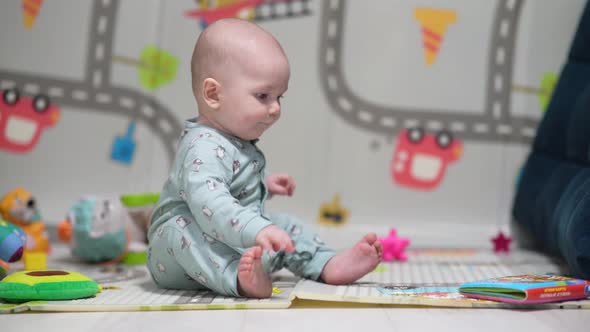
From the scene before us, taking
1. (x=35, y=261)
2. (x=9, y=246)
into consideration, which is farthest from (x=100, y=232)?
(x=9, y=246)

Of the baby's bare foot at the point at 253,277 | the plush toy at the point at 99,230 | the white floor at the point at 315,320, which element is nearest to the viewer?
the white floor at the point at 315,320

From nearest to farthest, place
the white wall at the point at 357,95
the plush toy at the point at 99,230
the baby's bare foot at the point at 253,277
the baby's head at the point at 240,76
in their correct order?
1. the baby's bare foot at the point at 253,277
2. the baby's head at the point at 240,76
3. the plush toy at the point at 99,230
4. the white wall at the point at 357,95

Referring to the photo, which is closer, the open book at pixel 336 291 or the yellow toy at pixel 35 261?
the open book at pixel 336 291

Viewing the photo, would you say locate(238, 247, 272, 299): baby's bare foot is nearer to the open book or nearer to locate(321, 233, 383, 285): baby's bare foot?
the open book

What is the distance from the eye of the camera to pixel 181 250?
4.01 feet

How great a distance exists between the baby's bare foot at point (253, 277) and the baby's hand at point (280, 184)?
10.8 inches

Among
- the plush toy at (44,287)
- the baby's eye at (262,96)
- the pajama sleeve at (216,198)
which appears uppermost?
the baby's eye at (262,96)

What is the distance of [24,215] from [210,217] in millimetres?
687

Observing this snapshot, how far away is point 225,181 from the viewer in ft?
3.95

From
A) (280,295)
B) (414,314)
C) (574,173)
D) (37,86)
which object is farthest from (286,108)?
(414,314)

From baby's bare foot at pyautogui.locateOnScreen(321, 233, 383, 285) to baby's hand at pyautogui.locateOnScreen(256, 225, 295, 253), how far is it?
0.22 metres

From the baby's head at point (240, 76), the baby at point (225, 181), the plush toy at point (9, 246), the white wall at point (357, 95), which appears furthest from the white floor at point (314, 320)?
the white wall at point (357, 95)

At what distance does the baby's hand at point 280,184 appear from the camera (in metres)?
1.41

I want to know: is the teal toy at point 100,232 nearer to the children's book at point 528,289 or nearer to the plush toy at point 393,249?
the plush toy at point 393,249
